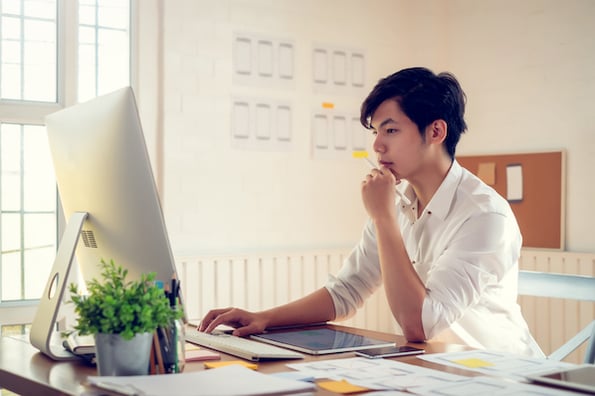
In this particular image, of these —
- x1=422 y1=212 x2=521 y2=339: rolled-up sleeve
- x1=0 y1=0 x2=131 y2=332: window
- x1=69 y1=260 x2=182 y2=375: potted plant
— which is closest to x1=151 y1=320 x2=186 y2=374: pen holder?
x1=69 y1=260 x2=182 y2=375: potted plant

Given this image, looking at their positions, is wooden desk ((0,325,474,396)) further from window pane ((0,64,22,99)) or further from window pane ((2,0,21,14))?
window pane ((2,0,21,14))

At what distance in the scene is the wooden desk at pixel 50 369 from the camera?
3.75 ft

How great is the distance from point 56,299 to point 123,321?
1.10 feet

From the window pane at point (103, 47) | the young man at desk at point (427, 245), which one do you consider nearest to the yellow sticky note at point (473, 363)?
the young man at desk at point (427, 245)

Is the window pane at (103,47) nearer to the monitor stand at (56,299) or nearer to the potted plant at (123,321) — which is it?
the monitor stand at (56,299)

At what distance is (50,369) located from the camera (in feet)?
4.15

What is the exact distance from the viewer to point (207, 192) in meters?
3.43

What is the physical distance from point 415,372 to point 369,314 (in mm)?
2702

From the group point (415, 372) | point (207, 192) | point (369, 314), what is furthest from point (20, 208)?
point (415, 372)

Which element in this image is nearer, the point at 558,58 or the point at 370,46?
the point at 558,58

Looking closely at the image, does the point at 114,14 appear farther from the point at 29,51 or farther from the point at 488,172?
the point at 488,172

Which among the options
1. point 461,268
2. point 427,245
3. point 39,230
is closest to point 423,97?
point 427,245

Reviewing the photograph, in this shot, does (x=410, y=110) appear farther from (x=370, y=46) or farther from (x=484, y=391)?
(x=370, y=46)

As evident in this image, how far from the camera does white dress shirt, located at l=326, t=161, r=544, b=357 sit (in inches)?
65.4
